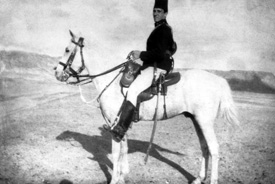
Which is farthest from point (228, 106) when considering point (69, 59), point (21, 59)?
point (21, 59)

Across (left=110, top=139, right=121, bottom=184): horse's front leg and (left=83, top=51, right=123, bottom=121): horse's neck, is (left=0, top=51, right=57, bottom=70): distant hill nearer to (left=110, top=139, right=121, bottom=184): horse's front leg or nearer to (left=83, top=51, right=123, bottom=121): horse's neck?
(left=83, top=51, right=123, bottom=121): horse's neck

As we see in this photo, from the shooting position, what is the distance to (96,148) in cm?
675

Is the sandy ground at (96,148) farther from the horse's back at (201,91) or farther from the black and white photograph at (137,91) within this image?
the horse's back at (201,91)

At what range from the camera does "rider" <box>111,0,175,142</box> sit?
4191 mm

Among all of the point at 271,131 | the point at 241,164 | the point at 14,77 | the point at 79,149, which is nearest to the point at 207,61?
the point at 271,131

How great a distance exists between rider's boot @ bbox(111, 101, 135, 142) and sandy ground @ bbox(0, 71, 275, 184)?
1338mm

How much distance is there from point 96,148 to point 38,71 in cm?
672

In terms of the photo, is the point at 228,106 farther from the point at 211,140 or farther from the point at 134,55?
the point at 134,55

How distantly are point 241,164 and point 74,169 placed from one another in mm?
4270

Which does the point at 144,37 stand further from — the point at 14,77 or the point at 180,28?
the point at 14,77

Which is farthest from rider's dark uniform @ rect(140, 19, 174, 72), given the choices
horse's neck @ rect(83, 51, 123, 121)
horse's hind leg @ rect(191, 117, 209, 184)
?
horse's hind leg @ rect(191, 117, 209, 184)

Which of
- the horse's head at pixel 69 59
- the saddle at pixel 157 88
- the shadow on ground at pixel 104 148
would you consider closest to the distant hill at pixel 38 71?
the shadow on ground at pixel 104 148

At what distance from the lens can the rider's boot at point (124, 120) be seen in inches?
166

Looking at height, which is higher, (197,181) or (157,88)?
(157,88)
